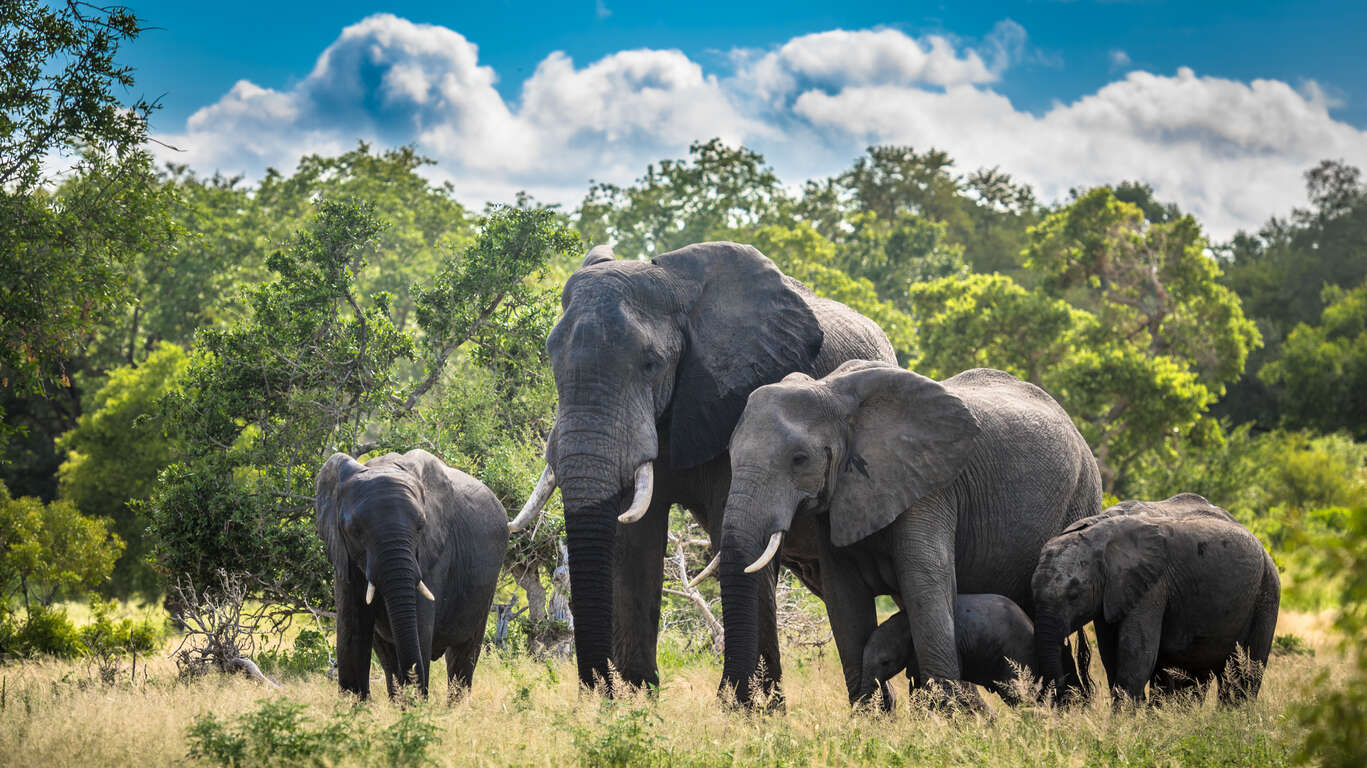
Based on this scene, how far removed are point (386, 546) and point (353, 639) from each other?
94 centimetres

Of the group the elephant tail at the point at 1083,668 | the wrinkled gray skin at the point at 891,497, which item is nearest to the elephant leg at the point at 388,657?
the wrinkled gray skin at the point at 891,497

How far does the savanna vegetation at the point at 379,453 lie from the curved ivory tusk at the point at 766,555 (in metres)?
0.93

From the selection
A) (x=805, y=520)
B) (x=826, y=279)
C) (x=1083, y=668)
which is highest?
(x=826, y=279)

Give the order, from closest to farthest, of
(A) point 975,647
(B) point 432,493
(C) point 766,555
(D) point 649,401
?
1. (C) point 766,555
2. (D) point 649,401
3. (A) point 975,647
4. (B) point 432,493

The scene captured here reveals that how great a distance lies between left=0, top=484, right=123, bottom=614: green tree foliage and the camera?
17.0m

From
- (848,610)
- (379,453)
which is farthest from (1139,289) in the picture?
(848,610)

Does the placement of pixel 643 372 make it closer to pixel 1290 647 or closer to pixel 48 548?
pixel 1290 647

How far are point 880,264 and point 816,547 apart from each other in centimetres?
3421

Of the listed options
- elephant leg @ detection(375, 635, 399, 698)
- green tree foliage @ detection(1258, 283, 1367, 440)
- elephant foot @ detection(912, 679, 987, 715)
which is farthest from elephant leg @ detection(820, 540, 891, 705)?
green tree foliage @ detection(1258, 283, 1367, 440)

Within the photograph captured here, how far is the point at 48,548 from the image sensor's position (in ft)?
59.9

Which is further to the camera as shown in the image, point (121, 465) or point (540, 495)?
point (121, 465)

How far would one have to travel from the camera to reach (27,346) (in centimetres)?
1337

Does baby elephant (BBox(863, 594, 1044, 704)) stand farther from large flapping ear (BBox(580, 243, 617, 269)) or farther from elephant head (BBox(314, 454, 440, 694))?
large flapping ear (BBox(580, 243, 617, 269))

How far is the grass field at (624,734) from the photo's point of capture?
684cm
